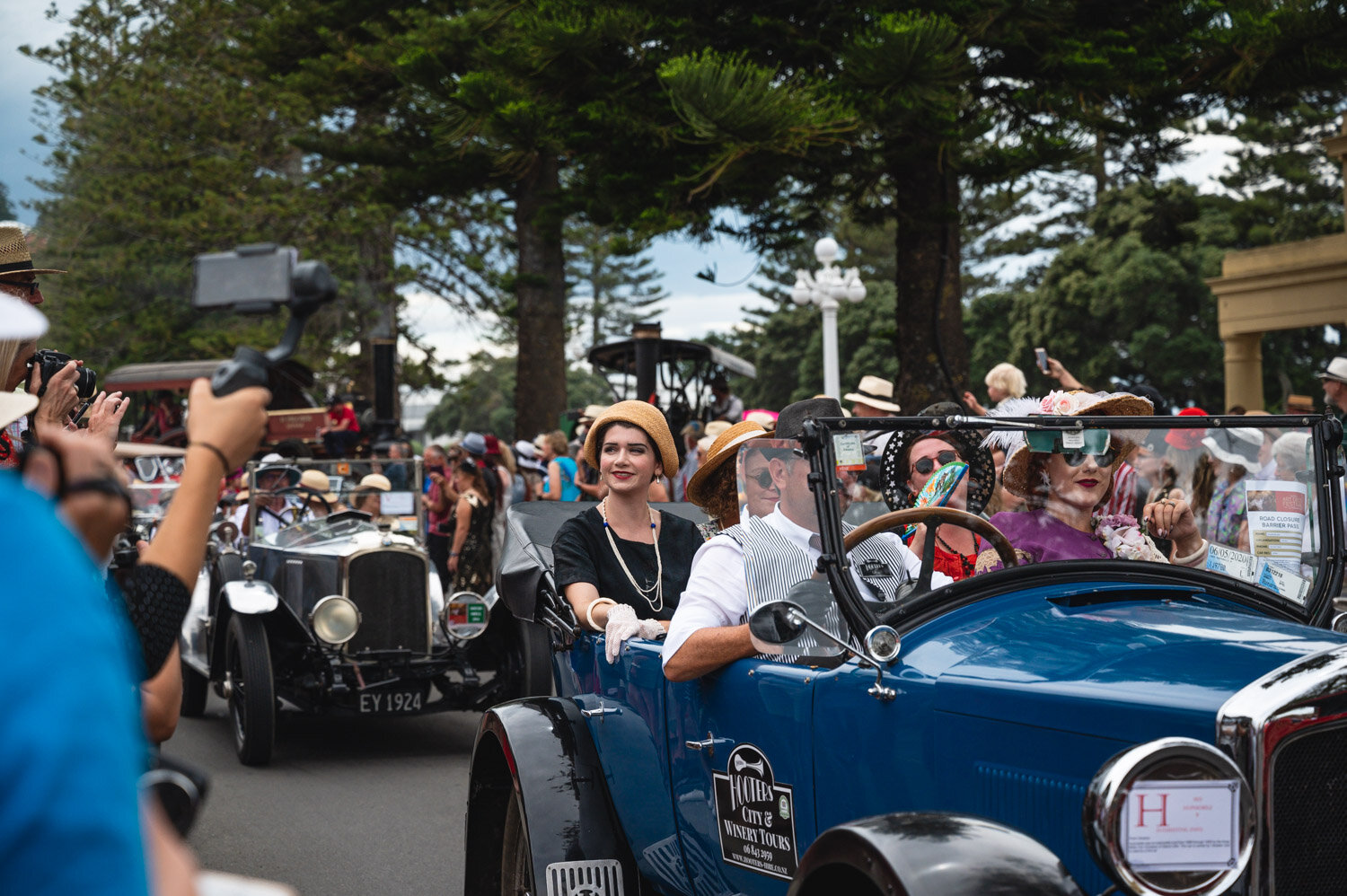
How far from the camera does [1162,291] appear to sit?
114 ft

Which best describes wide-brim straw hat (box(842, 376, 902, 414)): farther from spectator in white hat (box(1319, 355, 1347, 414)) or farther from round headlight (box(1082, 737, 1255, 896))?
round headlight (box(1082, 737, 1255, 896))

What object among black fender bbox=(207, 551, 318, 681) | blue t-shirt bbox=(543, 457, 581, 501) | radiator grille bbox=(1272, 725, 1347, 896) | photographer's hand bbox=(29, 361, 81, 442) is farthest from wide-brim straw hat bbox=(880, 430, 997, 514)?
blue t-shirt bbox=(543, 457, 581, 501)

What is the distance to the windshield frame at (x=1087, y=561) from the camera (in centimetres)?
281

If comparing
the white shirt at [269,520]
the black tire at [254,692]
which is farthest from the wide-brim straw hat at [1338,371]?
the white shirt at [269,520]

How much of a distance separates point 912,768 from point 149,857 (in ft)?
5.81

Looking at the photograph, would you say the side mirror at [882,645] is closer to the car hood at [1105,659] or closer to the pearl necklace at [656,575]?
the car hood at [1105,659]

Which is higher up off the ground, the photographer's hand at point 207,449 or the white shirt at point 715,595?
the photographer's hand at point 207,449

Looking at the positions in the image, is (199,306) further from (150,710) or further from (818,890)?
(818,890)

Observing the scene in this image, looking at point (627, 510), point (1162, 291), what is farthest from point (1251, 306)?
point (627, 510)

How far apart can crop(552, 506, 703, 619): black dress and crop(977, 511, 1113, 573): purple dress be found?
1586 millimetres

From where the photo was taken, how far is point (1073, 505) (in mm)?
3156

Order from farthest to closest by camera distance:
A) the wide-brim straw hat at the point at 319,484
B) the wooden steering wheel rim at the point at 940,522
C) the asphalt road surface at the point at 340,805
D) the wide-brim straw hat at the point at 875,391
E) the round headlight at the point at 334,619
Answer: the wide-brim straw hat at the point at 319,484, the wide-brim straw hat at the point at 875,391, the round headlight at the point at 334,619, the asphalt road surface at the point at 340,805, the wooden steering wheel rim at the point at 940,522

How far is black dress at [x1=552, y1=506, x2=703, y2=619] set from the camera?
438 cm

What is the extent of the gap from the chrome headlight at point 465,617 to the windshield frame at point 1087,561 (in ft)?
19.1
